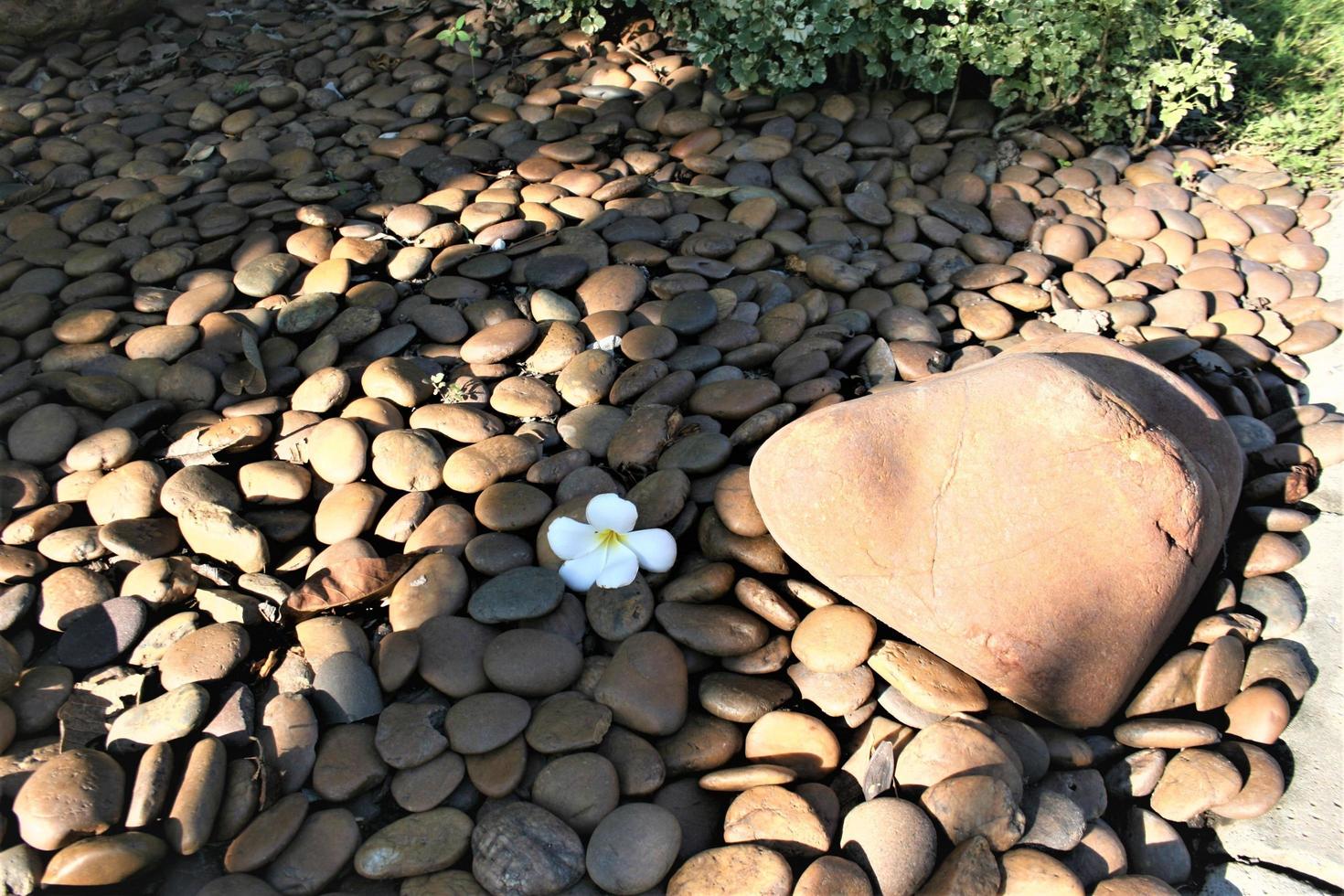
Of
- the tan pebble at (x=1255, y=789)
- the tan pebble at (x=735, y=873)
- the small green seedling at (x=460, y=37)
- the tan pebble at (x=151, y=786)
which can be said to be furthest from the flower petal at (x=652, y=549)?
the small green seedling at (x=460, y=37)

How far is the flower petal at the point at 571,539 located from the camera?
2357mm

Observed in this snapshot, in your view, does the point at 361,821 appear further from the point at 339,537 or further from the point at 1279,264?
the point at 1279,264

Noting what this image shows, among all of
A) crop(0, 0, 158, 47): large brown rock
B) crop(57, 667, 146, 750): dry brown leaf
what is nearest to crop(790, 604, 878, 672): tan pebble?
crop(57, 667, 146, 750): dry brown leaf

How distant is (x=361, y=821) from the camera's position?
6.44ft

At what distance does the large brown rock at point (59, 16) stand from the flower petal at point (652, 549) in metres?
4.10

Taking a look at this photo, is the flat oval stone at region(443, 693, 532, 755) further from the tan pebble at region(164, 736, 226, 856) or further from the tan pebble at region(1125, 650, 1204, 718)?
the tan pebble at region(1125, 650, 1204, 718)

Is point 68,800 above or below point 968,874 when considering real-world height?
below

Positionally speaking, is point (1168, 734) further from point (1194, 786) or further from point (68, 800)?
point (68, 800)

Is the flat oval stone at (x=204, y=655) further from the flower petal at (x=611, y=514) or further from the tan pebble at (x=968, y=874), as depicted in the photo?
the tan pebble at (x=968, y=874)

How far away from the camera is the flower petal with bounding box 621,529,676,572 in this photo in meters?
2.35

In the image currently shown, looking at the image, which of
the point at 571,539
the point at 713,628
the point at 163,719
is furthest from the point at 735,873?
the point at 163,719

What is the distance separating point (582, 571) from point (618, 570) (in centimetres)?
9

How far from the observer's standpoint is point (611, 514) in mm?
2367

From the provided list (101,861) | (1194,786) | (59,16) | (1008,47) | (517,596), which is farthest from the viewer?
(59,16)
